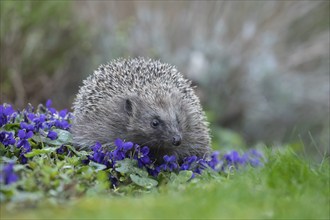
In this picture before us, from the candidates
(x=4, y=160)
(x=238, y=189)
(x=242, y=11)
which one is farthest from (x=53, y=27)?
(x=238, y=189)

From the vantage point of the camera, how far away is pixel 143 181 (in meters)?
5.98

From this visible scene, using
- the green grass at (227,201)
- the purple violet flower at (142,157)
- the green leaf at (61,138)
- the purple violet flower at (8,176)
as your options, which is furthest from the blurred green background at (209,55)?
the purple violet flower at (8,176)

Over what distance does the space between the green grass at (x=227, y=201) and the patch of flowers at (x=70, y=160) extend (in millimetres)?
306

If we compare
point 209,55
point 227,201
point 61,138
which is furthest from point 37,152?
point 209,55

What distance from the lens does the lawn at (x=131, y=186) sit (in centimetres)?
445

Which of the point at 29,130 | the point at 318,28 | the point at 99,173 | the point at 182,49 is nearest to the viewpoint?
the point at 99,173

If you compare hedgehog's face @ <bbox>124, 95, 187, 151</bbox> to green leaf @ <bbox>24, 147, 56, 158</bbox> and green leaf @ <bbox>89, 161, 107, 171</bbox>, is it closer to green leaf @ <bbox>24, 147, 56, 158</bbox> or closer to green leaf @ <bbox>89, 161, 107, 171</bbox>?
green leaf @ <bbox>89, 161, 107, 171</bbox>

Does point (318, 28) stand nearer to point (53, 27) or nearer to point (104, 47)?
point (104, 47)

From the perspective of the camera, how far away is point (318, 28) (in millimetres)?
16312

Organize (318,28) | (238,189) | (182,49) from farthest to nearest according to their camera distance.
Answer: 1. (318,28)
2. (182,49)
3. (238,189)

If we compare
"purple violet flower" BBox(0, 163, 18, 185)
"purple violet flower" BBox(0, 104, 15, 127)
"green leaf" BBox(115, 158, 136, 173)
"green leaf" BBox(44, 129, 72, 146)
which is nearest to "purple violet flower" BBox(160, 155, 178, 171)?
"green leaf" BBox(115, 158, 136, 173)

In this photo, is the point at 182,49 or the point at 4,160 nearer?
the point at 4,160

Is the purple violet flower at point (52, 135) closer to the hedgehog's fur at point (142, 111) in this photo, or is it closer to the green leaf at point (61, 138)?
the green leaf at point (61, 138)

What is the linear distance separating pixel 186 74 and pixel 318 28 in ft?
16.0
